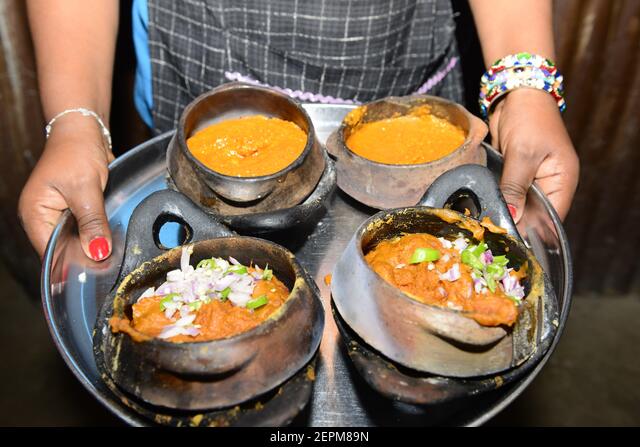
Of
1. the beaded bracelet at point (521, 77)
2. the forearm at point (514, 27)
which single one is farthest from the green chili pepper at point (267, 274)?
the forearm at point (514, 27)

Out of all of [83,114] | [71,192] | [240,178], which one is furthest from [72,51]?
[240,178]

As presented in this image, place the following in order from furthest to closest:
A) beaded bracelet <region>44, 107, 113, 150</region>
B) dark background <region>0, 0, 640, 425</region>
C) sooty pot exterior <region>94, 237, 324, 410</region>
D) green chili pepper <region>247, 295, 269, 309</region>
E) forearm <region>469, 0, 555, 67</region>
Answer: dark background <region>0, 0, 640, 425</region> → forearm <region>469, 0, 555, 67</region> → beaded bracelet <region>44, 107, 113, 150</region> → green chili pepper <region>247, 295, 269, 309</region> → sooty pot exterior <region>94, 237, 324, 410</region>

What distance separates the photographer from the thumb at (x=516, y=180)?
132 centimetres

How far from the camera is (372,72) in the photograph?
162 centimetres

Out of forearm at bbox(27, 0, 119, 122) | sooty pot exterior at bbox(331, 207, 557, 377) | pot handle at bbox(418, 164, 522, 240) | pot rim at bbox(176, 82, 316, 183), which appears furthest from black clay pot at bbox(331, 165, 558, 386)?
forearm at bbox(27, 0, 119, 122)

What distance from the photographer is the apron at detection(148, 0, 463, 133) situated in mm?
1543

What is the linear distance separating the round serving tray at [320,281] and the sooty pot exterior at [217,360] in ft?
0.29

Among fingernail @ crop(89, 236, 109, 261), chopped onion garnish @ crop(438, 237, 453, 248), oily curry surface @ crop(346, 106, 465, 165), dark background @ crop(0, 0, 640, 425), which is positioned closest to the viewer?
chopped onion garnish @ crop(438, 237, 453, 248)

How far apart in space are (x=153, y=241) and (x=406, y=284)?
476 millimetres

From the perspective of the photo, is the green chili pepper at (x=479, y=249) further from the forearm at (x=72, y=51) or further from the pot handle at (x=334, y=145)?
the forearm at (x=72, y=51)

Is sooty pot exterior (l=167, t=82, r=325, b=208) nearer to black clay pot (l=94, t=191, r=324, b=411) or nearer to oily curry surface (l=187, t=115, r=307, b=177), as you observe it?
oily curry surface (l=187, t=115, r=307, b=177)

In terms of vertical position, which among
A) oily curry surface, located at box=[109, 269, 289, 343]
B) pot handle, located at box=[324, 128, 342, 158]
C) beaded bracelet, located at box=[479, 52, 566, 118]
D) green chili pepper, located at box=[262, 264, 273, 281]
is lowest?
oily curry surface, located at box=[109, 269, 289, 343]

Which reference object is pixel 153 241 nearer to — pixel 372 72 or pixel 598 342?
pixel 372 72

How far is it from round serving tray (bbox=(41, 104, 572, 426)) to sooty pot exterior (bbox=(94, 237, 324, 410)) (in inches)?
3.5
